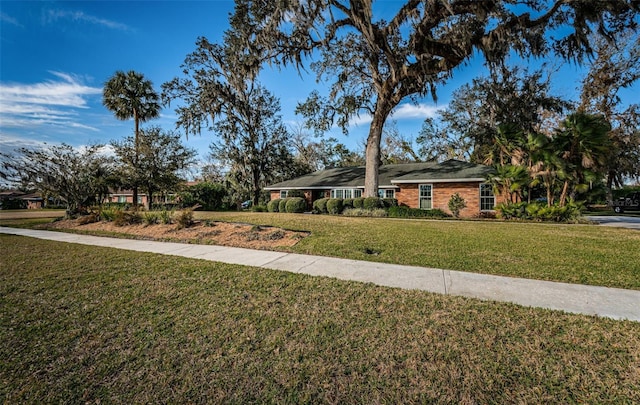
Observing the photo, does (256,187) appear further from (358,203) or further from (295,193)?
(358,203)

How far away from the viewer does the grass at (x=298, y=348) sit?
6.86ft

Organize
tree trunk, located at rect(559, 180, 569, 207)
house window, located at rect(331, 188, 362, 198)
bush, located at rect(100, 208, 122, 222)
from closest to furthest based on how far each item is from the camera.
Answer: bush, located at rect(100, 208, 122, 222) → tree trunk, located at rect(559, 180, 569, 207) → house window, located at rect(331, 188, 362, 198)

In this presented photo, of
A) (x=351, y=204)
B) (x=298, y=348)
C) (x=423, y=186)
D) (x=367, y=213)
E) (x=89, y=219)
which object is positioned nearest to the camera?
(x=298, y=348)

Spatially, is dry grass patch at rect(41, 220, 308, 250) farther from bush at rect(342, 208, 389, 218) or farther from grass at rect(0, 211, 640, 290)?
bush at rect(342, 208, 389, 218)

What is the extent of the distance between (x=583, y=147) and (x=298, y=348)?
52.4 feet

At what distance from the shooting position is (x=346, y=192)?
20578 mm

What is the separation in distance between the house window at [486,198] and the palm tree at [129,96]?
26.4 m

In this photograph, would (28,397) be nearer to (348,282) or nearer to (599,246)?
(348,282)

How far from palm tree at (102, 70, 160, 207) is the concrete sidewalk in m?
23.4

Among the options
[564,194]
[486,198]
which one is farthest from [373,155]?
[564,194]

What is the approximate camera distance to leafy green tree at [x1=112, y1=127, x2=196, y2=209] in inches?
869

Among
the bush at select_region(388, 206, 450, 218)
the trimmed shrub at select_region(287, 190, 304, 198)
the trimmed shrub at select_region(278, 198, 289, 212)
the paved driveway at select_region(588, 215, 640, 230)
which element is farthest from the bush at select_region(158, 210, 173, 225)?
the paved driveway at select_region(588, 215, 640, 230)

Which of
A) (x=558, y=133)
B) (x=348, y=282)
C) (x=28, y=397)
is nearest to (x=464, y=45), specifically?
(x=558, y=133)

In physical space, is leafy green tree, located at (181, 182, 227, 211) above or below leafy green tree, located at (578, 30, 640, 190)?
below
